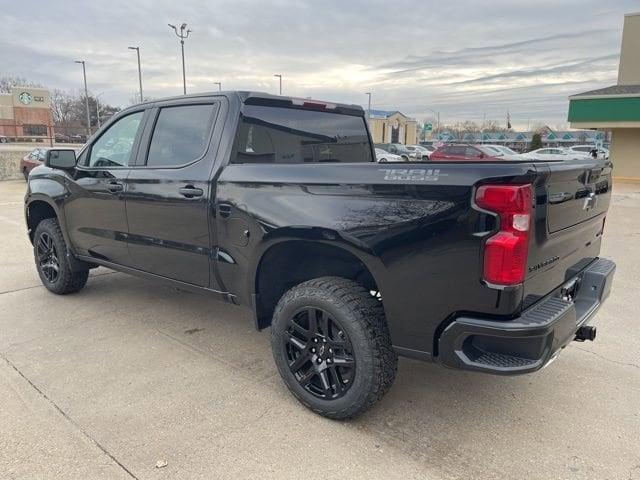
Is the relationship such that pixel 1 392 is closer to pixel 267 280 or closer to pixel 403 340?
pixel 267 280

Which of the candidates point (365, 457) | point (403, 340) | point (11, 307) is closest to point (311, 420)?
point (365, 457)

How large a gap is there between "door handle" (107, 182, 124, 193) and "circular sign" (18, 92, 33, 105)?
5407cm

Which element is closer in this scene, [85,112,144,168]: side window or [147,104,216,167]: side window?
[147,104,216,167]: side window

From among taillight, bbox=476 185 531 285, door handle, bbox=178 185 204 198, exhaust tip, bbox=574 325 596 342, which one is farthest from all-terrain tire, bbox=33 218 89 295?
exhaust tip, bbox=574 325 596 342

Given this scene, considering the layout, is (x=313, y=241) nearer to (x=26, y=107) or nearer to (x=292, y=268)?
(x=292, y=268)

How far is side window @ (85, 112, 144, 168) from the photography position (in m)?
4.31

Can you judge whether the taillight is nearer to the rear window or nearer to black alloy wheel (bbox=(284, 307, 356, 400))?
black alloy wheel (bbox=(284, 307, 356, 400))

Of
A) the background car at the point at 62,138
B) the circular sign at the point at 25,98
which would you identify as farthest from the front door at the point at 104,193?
the circular sign at the point at 25,98

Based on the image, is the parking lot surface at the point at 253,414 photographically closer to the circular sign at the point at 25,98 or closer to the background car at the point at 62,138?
the background car at the point at 62,138

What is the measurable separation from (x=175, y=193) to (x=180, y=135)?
0.50m

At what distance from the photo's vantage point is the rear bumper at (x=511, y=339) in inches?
92.5

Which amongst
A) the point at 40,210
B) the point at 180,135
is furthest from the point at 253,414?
the point at 40,210

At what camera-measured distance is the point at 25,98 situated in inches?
1967

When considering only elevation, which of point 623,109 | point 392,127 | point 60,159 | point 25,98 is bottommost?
point 60,159
